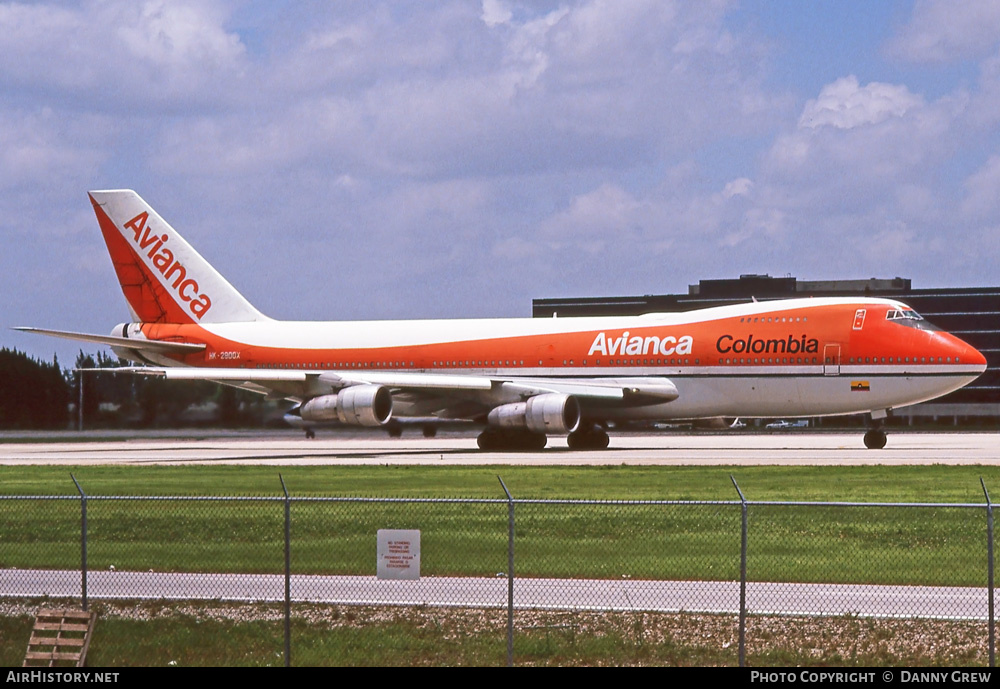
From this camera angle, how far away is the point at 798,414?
4991 centimetres

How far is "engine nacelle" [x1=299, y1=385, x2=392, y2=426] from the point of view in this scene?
1961 inches

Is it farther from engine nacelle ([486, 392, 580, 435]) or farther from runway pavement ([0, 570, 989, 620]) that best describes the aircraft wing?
runway pavement ([0, 570, 989, 620])

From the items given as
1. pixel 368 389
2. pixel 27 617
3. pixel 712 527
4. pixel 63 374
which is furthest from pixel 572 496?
pixel 63 374

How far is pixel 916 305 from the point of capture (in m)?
147

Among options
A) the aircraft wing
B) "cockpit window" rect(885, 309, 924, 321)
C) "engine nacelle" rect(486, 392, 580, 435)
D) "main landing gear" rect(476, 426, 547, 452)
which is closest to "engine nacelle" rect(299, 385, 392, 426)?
the aircraft wing

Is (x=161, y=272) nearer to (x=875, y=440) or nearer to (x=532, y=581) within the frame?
(x=875, y=440)

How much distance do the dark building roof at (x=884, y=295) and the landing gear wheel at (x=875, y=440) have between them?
297 ft

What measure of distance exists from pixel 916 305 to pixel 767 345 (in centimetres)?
10297

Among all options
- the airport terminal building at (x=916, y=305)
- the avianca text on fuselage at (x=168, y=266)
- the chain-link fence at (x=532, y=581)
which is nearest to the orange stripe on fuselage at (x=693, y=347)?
the avianca text on fuselage at (x=168, y=266)

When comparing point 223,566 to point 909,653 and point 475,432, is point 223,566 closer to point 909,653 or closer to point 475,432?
point 909,653

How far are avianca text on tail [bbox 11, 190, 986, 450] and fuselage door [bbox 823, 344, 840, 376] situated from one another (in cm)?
3

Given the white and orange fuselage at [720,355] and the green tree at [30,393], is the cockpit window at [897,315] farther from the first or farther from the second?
the green tree at [30,393]

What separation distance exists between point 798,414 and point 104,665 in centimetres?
3807

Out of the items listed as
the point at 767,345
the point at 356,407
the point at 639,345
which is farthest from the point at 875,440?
the point at 356,407
